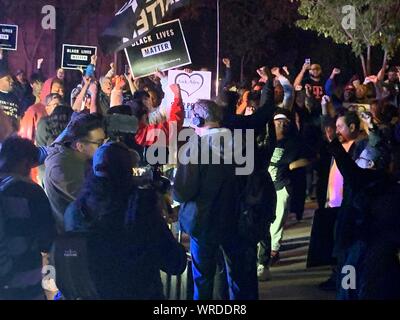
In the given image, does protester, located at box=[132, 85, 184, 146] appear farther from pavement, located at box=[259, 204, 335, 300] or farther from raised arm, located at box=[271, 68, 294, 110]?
pavement, located at box=[259, 204, 335, 300]

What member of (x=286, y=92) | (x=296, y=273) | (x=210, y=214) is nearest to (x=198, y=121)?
(x=210, y=214)

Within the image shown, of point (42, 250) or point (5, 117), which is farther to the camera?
point (5, 117)

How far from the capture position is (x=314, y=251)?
5.60 meters

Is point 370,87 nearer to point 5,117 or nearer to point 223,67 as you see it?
point 223,67

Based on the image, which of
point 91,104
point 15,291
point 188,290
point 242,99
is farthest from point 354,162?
point 15,291

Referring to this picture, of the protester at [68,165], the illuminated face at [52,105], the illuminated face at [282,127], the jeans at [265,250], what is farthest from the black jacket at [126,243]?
the illuminated face at [282,127]

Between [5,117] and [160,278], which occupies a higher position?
[5,117]

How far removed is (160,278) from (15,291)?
1051 mm

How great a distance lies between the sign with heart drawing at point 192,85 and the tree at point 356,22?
2.74 ft

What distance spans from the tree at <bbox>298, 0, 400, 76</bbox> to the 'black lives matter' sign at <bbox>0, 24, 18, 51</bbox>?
7.01 feet

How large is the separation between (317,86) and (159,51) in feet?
4.05

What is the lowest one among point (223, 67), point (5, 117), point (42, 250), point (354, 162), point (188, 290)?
point (188, 290)

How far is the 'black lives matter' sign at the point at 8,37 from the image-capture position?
5457 millimetres

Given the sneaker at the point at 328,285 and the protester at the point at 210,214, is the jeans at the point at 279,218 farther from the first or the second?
the sneaker at the point at 328,285
